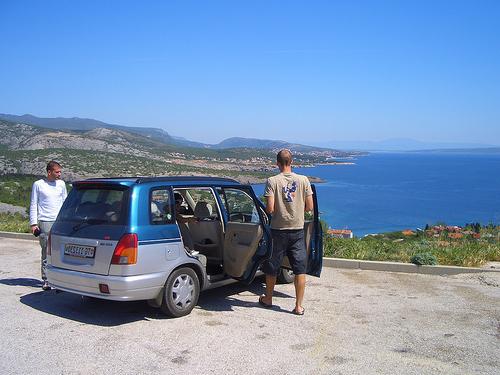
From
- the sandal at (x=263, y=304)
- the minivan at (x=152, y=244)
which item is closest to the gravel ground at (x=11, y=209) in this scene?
the minivan at (x=152, y=244)

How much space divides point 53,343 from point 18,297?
219 cm

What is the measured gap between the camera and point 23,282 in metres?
7.50

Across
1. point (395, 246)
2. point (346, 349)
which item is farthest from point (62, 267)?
point (395, 246)

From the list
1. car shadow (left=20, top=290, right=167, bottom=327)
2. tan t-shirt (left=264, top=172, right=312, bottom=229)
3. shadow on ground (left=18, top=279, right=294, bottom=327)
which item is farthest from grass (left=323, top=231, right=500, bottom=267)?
car shadow (left=20, top=290, right=167, bottom=327)

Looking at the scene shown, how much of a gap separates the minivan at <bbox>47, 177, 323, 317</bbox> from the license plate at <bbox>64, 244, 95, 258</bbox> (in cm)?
1

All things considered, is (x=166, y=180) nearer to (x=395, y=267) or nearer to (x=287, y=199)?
(x=287, y=199)

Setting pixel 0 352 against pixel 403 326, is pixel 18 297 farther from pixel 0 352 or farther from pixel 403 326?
pixel 403 326

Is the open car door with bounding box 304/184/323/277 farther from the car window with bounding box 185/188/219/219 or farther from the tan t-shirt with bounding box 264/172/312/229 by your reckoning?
the car window with bounding box 185/188/219/219

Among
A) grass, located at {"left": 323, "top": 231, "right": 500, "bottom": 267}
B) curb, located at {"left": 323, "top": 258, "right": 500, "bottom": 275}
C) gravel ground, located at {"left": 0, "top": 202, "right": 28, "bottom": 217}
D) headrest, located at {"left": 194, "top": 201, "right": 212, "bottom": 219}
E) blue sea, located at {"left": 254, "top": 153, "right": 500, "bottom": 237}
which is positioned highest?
headrest, located at {"left": 194, "top": 201, "right": 212, "bottom": 219}

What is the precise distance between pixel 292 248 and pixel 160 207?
1.66 metres

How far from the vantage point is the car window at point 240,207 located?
674 cm

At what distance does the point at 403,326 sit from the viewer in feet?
17.7

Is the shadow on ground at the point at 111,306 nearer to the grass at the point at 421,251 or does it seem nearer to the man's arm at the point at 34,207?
the man's arm at the point at 34,207

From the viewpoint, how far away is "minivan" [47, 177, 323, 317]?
511 cm
